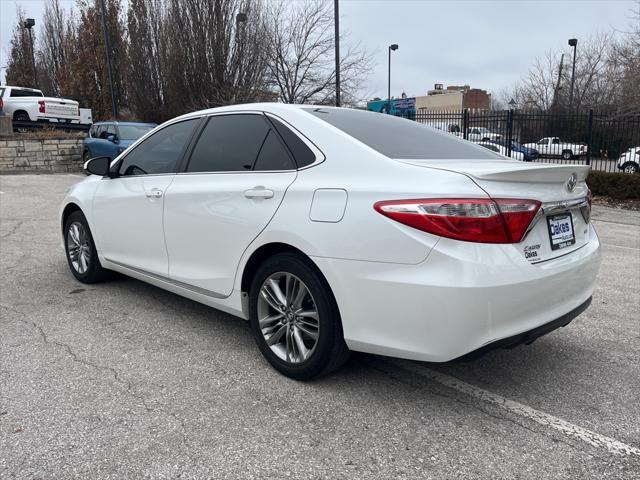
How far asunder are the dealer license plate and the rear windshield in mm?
724

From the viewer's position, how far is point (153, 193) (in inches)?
165

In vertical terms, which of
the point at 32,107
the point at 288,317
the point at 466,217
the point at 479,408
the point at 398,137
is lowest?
the point at 479,408

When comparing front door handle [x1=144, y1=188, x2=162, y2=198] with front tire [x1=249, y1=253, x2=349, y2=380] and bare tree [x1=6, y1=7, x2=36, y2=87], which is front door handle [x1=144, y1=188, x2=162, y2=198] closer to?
front tire [x1=249, y1=253, x2=349, y2=380]

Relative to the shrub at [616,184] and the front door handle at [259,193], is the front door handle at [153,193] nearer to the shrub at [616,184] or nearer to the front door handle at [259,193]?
the front door handle at [259,193]

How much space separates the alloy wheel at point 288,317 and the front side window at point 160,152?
1459mm

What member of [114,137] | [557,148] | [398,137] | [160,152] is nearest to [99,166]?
[160,152]

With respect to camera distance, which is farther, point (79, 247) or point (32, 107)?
point (32, 107)

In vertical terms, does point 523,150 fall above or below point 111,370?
above

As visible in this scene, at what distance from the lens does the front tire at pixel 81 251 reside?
5.14 meters

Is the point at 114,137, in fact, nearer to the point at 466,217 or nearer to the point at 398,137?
the point at 398,137

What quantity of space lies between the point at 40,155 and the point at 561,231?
2018 cm

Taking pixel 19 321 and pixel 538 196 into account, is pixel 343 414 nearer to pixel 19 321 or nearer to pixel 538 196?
pixel 538 196

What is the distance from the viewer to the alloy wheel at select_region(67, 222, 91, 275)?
5.21 metres

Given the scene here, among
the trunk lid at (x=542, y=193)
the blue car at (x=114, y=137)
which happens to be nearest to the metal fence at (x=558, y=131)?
the blue car at (x=114, y=137)
